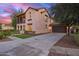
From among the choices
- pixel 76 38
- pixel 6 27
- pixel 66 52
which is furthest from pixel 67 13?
pixel 6 27

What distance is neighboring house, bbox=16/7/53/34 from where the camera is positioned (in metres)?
2.48

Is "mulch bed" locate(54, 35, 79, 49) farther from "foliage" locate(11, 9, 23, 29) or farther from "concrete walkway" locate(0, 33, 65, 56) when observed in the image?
"foliage" locate(11, 9, 23, 29)

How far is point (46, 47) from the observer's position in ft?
8.03

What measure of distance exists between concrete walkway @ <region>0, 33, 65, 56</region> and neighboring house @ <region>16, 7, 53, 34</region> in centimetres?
9

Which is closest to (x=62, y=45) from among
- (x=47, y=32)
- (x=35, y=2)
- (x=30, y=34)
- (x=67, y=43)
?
(x=67, y=43)

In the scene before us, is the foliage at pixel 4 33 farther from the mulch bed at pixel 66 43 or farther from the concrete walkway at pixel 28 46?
the mulch bed at pixel 66 43

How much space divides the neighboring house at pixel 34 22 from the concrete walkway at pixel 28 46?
0.09 metres

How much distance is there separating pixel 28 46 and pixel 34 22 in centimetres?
27

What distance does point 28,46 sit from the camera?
8.07 feet

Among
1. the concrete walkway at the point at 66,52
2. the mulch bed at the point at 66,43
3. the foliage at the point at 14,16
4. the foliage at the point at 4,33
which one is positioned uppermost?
the foliage at the point at 14,16

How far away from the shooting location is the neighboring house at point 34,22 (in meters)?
2.48

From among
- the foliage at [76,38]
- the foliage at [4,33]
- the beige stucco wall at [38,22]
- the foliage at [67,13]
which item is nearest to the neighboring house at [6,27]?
the foliage at [4,33]

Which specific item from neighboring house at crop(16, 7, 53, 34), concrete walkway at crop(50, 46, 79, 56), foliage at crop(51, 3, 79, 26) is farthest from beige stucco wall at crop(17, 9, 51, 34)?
concrete walkway at crop(50, 46, 79, 56)

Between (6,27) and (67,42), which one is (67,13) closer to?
(67,42)
